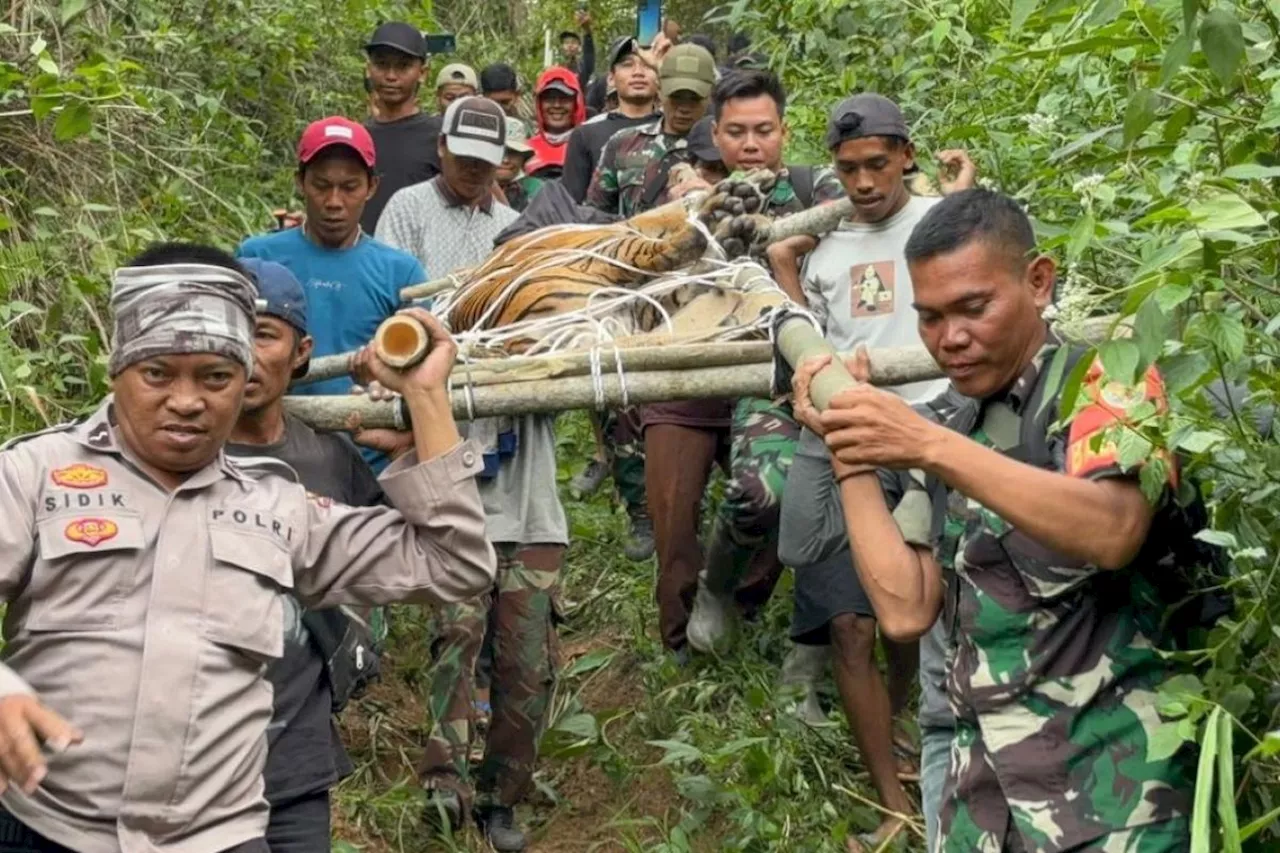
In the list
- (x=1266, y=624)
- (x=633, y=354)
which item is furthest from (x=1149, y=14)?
(x=633, y=354)

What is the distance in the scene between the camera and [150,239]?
6.63m

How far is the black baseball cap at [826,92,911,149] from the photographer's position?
5305 millimetres

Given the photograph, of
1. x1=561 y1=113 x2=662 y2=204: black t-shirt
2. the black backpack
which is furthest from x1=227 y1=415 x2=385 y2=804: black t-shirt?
x1=561 y1=113 x2=662 y2=204: black t-shirt

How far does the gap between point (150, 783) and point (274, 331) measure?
1.34 m

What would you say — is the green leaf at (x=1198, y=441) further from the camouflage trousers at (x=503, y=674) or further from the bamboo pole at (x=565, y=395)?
the camouflage trousers at (x=503, y=674)

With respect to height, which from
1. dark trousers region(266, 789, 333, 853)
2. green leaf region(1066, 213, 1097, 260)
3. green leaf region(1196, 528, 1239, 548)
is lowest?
dark trousers region(266, 789, 333, 853)

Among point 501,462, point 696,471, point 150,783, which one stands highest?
point 150,783

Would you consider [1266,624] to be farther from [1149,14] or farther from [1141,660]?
[1149,14]

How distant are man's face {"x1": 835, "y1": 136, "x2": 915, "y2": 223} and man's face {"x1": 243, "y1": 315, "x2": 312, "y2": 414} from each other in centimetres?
192

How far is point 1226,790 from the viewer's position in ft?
9.23

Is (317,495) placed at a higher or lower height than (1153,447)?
lower

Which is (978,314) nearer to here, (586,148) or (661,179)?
(661,179)

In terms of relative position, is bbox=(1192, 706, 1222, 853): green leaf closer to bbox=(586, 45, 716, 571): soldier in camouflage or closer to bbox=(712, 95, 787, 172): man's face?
bbox=(712, 95, 787, 172): man's face

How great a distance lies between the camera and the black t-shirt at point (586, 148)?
775cm
